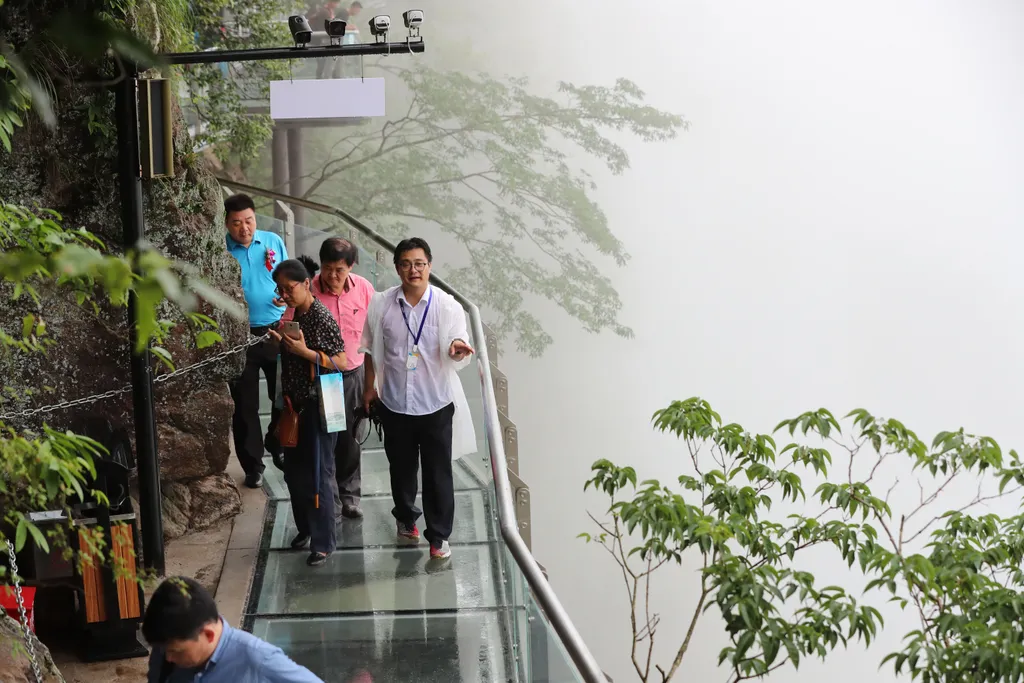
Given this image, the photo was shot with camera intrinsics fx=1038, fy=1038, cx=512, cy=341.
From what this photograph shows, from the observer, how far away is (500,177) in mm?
18391

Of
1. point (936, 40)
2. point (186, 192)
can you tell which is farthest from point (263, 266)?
point (936, 40)

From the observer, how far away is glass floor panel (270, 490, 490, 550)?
17.0 feet

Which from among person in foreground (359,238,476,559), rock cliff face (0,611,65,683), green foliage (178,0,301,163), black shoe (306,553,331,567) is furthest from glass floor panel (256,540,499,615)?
green foliage (178,0,301,163)

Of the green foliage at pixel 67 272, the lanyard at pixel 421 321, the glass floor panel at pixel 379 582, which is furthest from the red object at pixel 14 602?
the lanyard at pixel 421 321

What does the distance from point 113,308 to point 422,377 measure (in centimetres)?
167

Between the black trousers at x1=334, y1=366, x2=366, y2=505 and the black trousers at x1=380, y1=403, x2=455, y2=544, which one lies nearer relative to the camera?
the black trousers at x1=380, y1=403, x2=455, y2=544

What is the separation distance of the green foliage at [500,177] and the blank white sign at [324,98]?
8619 millimetres

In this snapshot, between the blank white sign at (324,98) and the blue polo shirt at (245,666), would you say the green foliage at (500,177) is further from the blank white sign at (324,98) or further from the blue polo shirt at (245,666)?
the blue polo shirt at (245,666)

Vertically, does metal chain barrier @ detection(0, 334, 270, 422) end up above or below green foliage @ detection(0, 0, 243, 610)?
below

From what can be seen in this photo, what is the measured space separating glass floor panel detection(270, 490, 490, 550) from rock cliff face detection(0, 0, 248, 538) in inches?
21.7

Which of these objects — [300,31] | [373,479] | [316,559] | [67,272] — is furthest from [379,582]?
[67,272]

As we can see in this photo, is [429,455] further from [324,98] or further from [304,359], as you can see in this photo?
Result: [324,98]

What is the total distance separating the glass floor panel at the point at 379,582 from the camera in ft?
15.3

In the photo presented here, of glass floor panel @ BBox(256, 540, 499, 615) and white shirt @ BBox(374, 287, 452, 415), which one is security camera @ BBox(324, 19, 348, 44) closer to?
white shirt @ BBox(374, 287, 452, 415)
